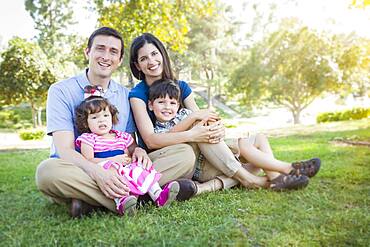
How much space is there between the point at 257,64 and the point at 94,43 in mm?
15731

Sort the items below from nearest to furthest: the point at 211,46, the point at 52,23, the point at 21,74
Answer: the point at 21,74 → the point at 211,46 → the point at 52,23

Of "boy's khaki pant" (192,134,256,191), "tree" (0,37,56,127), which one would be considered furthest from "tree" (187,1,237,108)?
"boy's khaki pant" (192,134,256,191)

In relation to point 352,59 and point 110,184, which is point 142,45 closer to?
point 110,184

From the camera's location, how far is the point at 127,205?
2.36 metres

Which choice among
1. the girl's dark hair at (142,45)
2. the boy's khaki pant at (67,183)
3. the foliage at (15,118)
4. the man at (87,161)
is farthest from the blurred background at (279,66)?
the boy's khaki pant at (67,183)

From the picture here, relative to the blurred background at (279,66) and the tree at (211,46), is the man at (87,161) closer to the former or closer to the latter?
the blurred background at (279,66)

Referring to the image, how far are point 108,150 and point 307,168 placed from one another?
149 centimetres

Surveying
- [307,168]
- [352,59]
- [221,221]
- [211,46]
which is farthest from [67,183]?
[211,46]

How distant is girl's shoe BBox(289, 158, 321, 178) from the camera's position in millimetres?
2982

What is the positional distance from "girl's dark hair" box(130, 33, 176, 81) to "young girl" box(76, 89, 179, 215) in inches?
21.5

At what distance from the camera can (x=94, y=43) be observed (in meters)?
2.80

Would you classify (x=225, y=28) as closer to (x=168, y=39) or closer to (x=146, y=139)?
(x=168, y=39)

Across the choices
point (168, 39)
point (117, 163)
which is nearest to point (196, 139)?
point (117, 163)

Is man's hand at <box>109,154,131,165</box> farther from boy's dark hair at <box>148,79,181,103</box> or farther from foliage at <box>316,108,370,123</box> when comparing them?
foliage at <box>316,108,370,123</box>
